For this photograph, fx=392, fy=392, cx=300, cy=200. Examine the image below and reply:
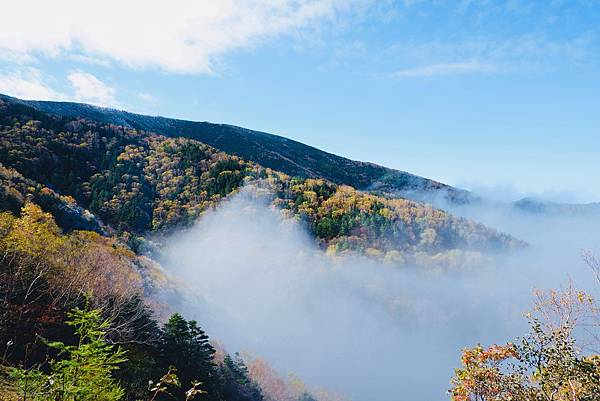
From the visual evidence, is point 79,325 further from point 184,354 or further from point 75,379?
point 75,379

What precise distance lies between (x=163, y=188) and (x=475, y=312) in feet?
390

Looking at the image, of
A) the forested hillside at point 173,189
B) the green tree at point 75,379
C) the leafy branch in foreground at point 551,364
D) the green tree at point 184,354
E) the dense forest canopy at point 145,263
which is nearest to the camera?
the green tree at point 75,379

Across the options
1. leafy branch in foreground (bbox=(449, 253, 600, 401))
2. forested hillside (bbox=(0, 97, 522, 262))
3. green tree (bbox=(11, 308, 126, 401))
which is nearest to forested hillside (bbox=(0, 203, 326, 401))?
green tree (bbox=(11, 308, 126, 401))

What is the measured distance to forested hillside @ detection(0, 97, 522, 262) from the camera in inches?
3957

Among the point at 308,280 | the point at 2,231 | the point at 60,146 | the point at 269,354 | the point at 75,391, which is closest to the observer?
the point at 75,391

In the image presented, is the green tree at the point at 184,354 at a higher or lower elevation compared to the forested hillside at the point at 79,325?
lower

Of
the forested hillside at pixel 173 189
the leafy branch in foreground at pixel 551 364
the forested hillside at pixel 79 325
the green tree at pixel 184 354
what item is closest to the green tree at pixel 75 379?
the forested hillside at pixel 79 325

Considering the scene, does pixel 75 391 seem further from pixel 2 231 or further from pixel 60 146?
pixel 60 146

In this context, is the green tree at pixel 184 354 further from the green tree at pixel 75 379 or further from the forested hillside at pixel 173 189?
the forested hillside at pixel 173 189

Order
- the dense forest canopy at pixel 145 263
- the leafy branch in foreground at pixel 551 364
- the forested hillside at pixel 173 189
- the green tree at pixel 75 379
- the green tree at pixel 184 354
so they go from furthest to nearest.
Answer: the forested hillside at pixel 173 189, the green tree at pixel 184 354, the dense forest canopy at pixel 145 263, the leafy branch in foreground at pixel 551 364, the green tree at pixel 75 379

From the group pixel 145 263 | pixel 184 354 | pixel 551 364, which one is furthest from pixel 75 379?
pixel 145 263

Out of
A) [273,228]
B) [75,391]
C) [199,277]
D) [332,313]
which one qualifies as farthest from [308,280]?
[75,391]

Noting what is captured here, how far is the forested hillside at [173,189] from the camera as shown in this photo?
10051 cm

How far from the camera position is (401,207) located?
153625mm
